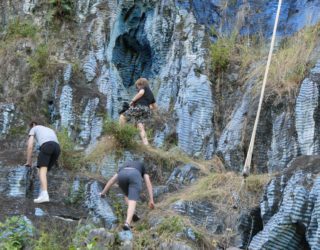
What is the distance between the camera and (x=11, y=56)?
1545cm

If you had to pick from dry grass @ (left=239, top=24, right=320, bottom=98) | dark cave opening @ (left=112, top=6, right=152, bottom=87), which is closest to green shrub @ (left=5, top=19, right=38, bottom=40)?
dark cave opening @ (left=112, top=6, right=152, bottom=87)

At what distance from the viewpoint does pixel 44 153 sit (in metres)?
11.5

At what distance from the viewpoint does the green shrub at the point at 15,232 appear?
9.85 m

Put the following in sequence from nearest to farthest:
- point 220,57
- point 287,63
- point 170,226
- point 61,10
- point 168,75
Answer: point 170,226
point 287,63
point 220,57
point 168,75
point 61,10

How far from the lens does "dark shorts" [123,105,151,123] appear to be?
14.2 meters

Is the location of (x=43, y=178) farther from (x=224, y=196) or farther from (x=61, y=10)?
(x=61, y=10)

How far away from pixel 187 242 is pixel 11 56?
6737 millimetres

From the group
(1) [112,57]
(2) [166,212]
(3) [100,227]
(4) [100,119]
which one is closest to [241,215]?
(2) [166,212]

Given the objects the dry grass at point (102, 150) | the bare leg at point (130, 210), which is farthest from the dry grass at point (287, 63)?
the bare leg at point (130, 210)

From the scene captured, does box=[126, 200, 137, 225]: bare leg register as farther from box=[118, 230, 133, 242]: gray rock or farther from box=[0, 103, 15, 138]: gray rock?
box=[0, 103, 15, 138]: gray rock

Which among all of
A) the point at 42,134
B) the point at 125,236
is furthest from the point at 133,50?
the point at 125,236

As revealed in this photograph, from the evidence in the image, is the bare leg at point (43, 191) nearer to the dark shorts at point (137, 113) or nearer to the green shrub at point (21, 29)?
the dark shorts at point (137, 113)

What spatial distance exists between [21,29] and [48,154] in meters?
5.14

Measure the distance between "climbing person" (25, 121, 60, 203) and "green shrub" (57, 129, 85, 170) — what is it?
0.67 m
